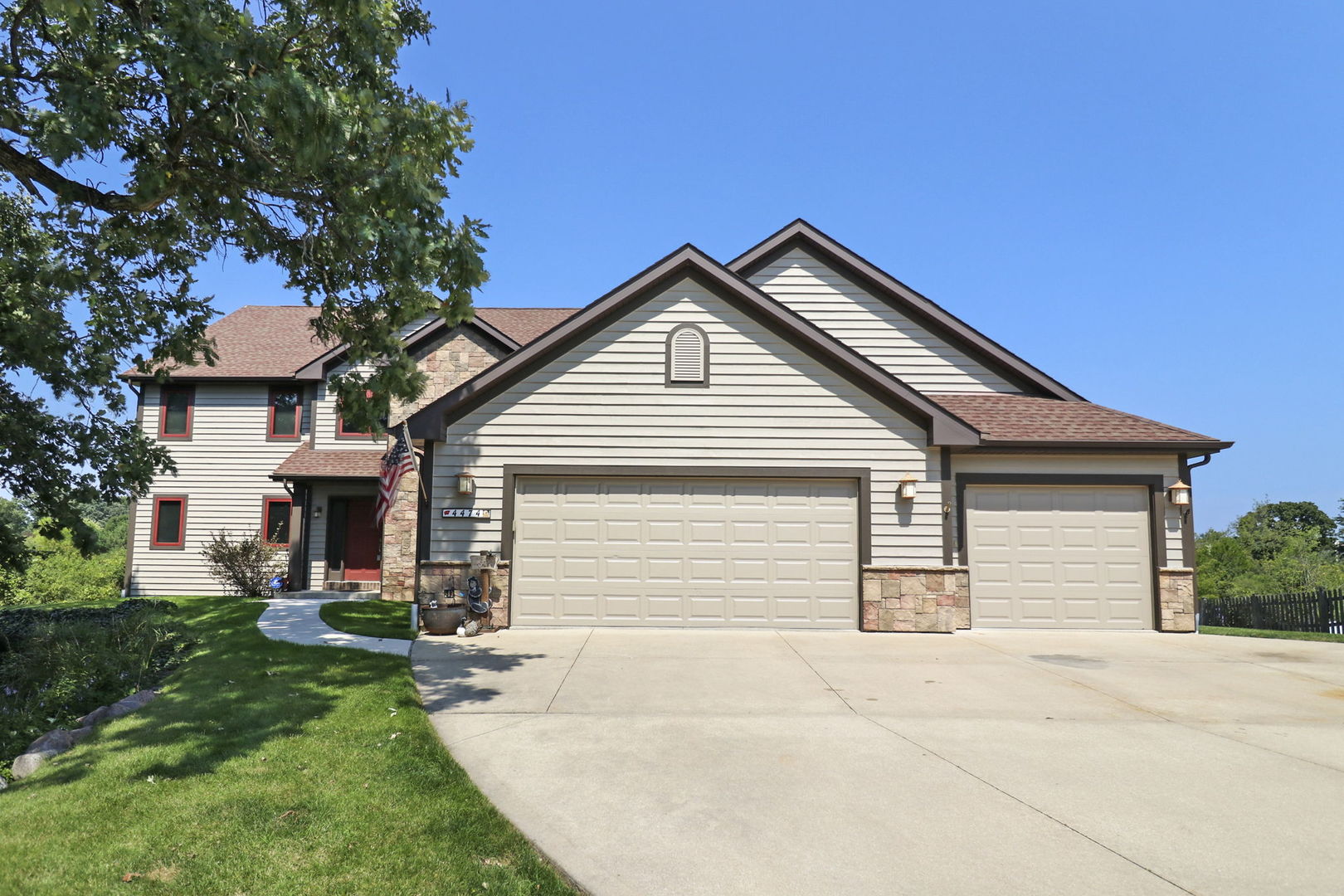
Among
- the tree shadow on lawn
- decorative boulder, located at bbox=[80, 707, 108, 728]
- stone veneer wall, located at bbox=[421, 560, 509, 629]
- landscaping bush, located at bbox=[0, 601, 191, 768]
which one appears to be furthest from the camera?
stone veneer wall, located at bbox=[421, 560, 509, 629]

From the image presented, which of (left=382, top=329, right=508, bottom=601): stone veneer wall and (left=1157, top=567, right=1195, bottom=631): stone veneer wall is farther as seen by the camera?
(left=382, top=329, right=508, bottom=601): stone veneer wall

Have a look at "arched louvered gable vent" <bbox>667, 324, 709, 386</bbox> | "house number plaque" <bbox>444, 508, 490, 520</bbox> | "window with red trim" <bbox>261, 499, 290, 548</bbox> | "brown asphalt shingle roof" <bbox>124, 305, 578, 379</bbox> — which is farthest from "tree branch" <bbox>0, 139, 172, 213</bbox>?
"window with red trim" <bbox>261, 499, 290, 548</bbox>

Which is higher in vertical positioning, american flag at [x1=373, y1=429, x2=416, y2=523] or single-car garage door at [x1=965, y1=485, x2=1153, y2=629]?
american flag at [x1=373, y1=429, x2=416, y2=523]

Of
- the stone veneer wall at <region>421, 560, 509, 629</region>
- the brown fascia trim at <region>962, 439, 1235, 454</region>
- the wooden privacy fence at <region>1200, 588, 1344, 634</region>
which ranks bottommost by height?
the wooden privacy fence at <region>1200, 588, 1344, 634</region>

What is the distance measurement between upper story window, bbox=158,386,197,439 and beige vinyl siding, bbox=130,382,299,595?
131 millimetres

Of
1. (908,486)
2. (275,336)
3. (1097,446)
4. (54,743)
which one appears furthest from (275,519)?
(1097,446)

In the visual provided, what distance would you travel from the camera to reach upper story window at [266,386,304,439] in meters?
19.2

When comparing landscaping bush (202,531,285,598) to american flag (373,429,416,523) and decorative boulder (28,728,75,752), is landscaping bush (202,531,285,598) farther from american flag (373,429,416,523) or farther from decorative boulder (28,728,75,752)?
decorative boulder (28,728,75,752)

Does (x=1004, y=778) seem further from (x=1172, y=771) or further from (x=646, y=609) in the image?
(x=646, y=609)

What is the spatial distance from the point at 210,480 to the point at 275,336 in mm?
4671

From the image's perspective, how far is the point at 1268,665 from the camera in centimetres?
930

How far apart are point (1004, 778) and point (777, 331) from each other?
8119 millimetres

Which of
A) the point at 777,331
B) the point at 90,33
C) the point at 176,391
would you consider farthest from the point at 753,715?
the point at 176,391

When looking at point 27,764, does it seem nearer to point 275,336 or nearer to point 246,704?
point 246,704
